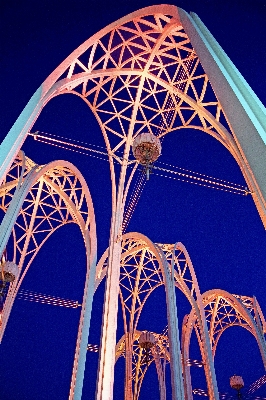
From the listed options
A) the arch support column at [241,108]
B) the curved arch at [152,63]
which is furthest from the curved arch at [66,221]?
the arch support column at [241,108]

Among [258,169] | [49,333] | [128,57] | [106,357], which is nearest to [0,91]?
[128,57]

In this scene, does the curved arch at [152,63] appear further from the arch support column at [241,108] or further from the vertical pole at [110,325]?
the arch support column at [241,108]

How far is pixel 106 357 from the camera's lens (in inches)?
332

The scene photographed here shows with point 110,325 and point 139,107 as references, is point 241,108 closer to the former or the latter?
point 110,325

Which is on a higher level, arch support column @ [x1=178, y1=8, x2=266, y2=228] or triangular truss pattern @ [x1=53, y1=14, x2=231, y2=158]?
triangular truss pattern @ [x1=53, y1=14, x2=231, y2=158]

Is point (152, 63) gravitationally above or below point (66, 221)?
above

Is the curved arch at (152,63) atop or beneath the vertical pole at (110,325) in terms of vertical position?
atop

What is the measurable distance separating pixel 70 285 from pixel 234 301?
16180 millimetres

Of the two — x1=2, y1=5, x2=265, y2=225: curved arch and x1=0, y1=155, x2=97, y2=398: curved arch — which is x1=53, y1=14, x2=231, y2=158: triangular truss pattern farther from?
x1=0, y1=155, x2=97, y2=398: curved arch

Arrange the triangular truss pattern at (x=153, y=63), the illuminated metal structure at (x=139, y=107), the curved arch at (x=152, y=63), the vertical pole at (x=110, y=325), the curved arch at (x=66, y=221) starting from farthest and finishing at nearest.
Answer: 1. the triangular truss pattern at (x=153, y=63)
2. the curved arch at (x=152, y=63)
3. the curved arch at (x=66, y=221)
4. the vertical pole at (x=110, y=325)
5. the illuminated metal structure at (x=139, y=107)

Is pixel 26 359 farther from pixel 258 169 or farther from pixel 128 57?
pixel 258 169

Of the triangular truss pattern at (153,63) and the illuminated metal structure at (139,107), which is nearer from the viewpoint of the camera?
the illuminated metal structure at (139,107)

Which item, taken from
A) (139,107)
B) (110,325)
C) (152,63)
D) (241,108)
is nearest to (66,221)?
(139,107)

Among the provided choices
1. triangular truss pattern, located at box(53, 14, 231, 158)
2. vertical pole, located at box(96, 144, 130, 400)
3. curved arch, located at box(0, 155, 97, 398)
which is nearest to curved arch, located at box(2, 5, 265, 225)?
triangular truss pattern, located at box(53, 14, 231, 158)
